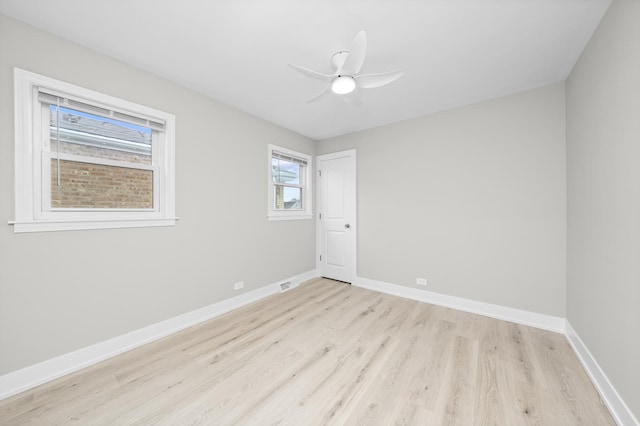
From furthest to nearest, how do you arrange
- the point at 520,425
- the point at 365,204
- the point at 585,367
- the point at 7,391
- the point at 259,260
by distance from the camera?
the point at 365,204 < the point at 259,260 < the point at 585,367 < the point at 7,391 < the point at 520,425

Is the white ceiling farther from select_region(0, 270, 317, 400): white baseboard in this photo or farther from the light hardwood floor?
the light hardwood floor

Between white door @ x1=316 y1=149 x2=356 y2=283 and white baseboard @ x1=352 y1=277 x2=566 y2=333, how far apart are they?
509 millimetres

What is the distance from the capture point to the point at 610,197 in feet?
4.93

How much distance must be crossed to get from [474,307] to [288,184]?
306 centimetres

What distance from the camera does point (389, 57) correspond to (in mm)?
1966

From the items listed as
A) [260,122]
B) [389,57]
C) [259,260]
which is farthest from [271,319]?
[389,57]

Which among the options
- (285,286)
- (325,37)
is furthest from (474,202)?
(285,286)

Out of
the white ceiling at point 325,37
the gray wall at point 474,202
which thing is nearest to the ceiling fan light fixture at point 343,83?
the white ceiling at point 325,37

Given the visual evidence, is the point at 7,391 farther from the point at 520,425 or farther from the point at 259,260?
the point at 520,425

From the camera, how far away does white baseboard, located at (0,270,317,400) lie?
1.56 meters

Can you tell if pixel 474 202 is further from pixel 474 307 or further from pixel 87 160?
pixel 87 160

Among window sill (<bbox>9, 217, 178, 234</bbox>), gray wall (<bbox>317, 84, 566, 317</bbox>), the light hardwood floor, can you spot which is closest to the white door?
gray wall (<bbox>317, 84, 566, 317</bbox>)

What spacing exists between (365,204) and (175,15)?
3014 mm

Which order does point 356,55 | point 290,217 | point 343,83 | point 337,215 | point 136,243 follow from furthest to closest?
point 337,215 → point 290,217 → point 136,243 → point 343,83 → point 356,55
